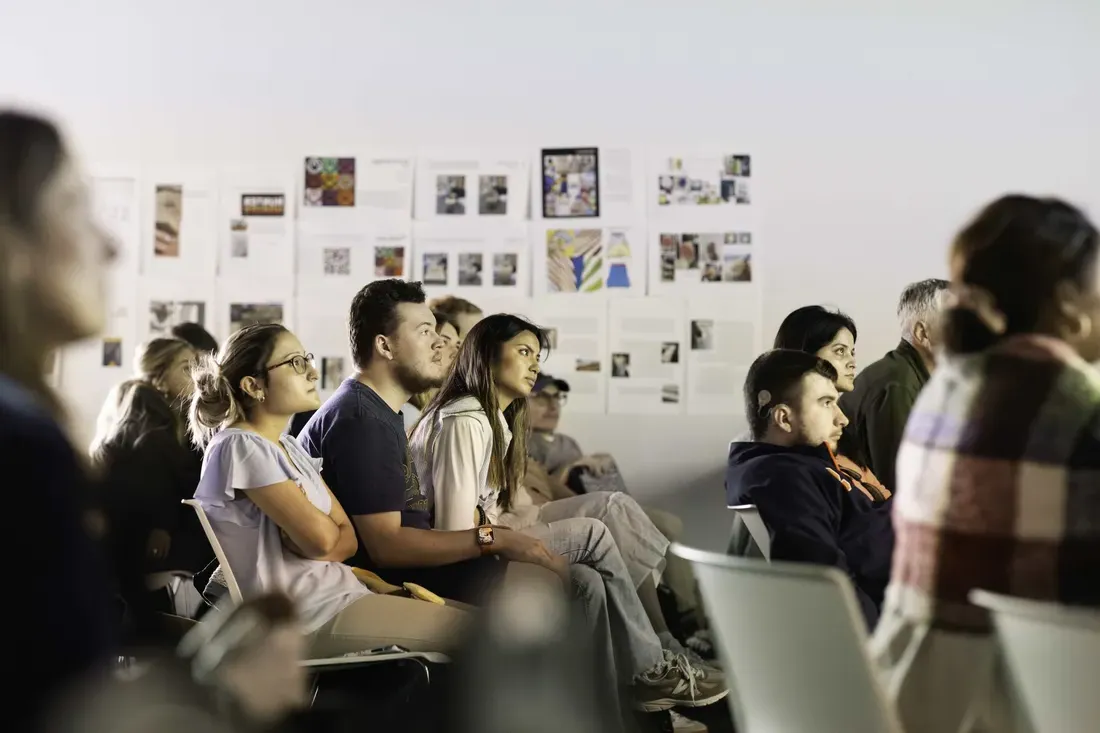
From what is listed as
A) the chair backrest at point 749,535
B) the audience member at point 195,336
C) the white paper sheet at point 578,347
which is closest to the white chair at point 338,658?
the chair backrest at point 749,535

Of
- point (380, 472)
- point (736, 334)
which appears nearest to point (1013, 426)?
point (380, 472)

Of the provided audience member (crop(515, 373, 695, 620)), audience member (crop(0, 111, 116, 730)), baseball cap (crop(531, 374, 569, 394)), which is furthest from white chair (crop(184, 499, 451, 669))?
baseball cap (crop(531, 374, 569, 394))

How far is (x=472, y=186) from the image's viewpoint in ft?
18.7

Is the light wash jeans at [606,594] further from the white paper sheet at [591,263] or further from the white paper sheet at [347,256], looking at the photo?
the white paper sheet at [347,256]

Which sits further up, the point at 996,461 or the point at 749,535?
the point at 996,461

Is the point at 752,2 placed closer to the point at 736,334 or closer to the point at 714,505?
the point at 736,334

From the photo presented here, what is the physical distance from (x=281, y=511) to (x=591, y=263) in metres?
3.10

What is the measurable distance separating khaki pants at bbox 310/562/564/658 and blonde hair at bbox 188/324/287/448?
20.6 inches

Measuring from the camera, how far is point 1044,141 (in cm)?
555

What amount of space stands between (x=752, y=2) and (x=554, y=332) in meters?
1.73

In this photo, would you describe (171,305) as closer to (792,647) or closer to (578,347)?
(578,347)

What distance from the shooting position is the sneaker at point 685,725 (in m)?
3.86

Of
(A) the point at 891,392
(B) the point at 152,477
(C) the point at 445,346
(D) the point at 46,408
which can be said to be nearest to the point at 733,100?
(A) the point at 891,392

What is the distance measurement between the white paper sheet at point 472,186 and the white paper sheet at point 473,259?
0.05 m
